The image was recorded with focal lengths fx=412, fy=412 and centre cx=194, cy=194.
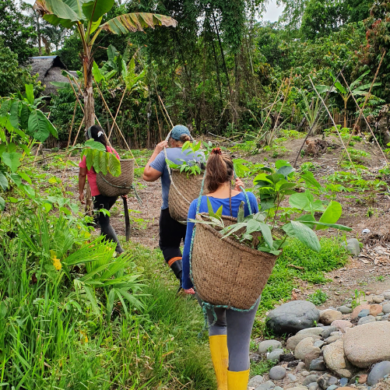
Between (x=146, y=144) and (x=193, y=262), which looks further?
(x=146, y=144)

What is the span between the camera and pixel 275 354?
3.38m

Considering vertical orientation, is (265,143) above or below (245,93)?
below

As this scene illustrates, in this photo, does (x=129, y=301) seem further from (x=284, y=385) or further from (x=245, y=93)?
(x=245, y=93)

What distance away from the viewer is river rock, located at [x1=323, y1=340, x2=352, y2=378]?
2893 millimetres

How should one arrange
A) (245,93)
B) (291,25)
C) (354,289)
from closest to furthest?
(354,289)
(245,93)
(291,25)

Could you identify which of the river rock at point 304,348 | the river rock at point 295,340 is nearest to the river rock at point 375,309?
the river rock at point 295,340

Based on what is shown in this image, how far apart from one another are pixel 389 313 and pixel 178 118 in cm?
1382

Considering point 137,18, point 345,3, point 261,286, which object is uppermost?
point 345,3

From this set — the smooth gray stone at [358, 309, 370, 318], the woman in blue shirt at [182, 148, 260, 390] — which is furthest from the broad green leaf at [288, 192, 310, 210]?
the smooth gray stone at [358, 309, 370, 318]

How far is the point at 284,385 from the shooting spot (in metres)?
3.03

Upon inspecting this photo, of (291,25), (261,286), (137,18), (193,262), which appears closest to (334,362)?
(261,286)

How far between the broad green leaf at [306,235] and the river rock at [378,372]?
126 centimetres

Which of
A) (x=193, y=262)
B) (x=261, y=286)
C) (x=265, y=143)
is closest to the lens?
(x=261, y=286)

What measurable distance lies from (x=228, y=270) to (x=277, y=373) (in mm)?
1489
